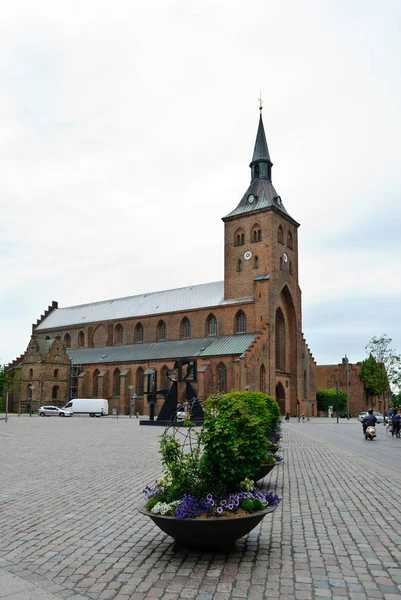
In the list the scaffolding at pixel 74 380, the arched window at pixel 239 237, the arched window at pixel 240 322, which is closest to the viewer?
the arched window at pixel 240 322

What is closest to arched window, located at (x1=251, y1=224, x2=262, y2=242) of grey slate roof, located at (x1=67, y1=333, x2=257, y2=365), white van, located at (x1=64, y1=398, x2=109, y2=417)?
grey slate roof, located at (x1=67, y1=333, x2=257, y2=365)

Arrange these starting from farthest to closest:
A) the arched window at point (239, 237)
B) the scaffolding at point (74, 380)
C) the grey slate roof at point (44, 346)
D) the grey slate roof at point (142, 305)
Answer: the scaffolding at point (74, 380) → the grey slate roof at point (44, 346) → the grey slate roof at point (142, 305) → the arched window at point (239, 237)

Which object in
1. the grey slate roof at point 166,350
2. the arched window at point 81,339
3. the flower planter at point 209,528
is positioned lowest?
the flower planter at point 209,528

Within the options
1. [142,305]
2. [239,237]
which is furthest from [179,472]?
[142,305]

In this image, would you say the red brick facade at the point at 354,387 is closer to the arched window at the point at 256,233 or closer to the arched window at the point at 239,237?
the arched window at the point at 239,237

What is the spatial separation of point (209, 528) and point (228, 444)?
1024 mm

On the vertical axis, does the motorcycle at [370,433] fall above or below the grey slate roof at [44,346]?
below

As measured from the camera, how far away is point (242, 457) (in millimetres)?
6906

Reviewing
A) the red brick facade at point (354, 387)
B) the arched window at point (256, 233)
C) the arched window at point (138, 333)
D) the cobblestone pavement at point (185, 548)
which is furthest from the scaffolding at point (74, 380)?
the cobblestone pavement at point (185, 548)

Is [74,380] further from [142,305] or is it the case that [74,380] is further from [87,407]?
[142,305]

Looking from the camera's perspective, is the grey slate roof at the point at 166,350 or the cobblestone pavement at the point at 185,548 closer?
the cobblestone pavement at the point at 185,548

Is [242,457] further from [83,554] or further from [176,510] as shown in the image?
[83,554]

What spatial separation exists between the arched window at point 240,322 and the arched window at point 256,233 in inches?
344

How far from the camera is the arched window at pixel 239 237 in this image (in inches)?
2576
